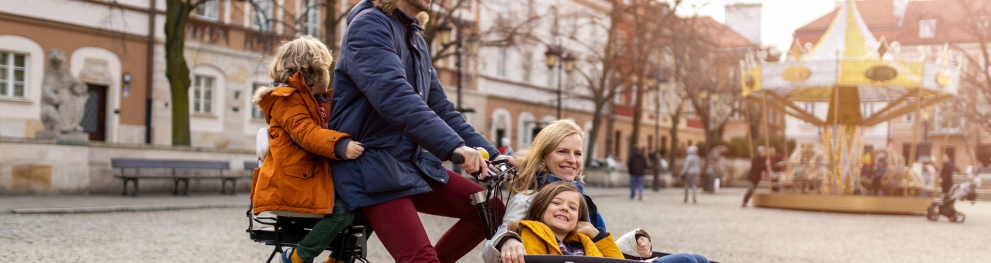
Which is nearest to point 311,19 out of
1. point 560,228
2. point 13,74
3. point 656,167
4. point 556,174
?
point 13,74

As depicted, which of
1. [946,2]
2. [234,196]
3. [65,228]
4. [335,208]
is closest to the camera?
[335,208]

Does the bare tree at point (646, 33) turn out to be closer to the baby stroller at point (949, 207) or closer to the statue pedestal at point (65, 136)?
the baby stroller at point (949, 207)

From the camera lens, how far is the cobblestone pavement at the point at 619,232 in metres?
7.42

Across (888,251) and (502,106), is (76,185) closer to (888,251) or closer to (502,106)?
(888,251)

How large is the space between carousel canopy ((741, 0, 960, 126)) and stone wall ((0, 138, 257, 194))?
42.2 feet

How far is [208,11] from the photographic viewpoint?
2480cm

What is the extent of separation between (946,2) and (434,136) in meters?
29.6

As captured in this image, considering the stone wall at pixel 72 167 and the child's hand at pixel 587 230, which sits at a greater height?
the child's hand at pixel 587 230

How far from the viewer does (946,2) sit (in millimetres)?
27734

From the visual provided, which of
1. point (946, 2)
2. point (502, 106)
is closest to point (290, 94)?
point (946, 2)

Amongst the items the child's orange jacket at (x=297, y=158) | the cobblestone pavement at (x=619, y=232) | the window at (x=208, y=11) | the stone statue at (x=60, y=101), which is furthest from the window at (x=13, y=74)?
the child's orange jacket at (x=297, y=158)

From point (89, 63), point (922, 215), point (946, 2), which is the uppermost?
point (946, 2)

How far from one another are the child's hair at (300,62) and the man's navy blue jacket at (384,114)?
0.72 ft

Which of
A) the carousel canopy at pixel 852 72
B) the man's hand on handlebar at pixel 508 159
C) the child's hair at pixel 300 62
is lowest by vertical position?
the man's hand on handlebar at pixel 508 159
